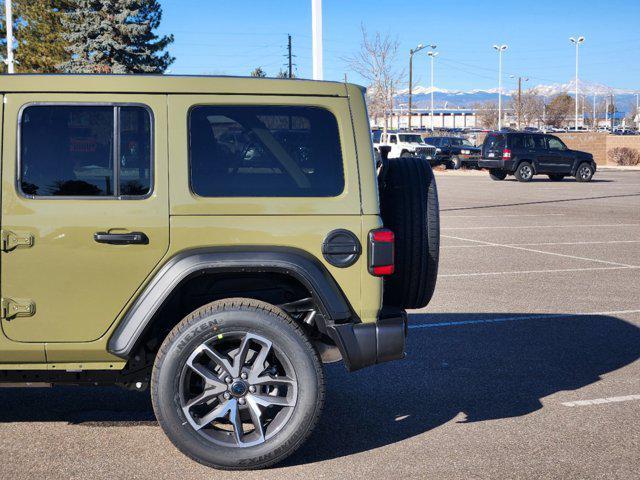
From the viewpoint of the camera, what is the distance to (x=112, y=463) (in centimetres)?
445

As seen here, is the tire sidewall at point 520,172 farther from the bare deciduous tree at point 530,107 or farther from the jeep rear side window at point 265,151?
the bare deciduous tree at point 530,107

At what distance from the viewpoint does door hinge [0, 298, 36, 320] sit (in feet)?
14.0

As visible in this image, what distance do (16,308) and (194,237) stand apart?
939mm

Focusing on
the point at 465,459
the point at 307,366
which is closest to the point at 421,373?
the point at 465,459

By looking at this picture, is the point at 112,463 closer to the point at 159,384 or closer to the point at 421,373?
the point at 159,384

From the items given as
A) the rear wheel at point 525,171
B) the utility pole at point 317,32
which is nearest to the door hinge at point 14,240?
the utility pole at point 317,32

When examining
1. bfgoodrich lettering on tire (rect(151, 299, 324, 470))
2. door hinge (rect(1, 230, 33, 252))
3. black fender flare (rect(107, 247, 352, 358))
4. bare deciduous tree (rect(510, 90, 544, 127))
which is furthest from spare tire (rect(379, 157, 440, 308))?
bare deciduous tree (rect(510, 90, 544, 127))

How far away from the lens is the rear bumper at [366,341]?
4379mm

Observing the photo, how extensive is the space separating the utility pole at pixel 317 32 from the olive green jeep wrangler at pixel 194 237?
9127 mm

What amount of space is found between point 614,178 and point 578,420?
32676mm

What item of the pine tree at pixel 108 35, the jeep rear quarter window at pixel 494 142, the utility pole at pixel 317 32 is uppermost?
the pine tree at pixel 108 35

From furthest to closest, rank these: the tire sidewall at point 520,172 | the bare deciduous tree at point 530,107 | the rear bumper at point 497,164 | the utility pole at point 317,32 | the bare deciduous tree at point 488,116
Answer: the bare deciduous tree at point 488,116, the bare deciduous tree at point 530,107, the tire sidewall at point 520,172, the rear bumper at point 497,164, the utility pole at point 317,32

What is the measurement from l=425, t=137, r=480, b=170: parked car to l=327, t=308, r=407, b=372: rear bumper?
130 ft

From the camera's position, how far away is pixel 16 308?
168 inches
